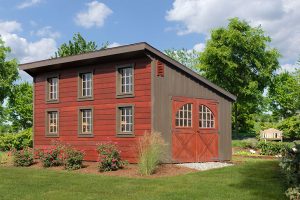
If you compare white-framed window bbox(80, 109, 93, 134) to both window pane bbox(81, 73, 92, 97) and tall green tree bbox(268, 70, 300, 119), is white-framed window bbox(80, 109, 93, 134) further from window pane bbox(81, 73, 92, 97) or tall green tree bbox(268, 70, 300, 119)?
tall green tree bbox(268, 70, 300, 119)

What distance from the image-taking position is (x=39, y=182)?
13703mm

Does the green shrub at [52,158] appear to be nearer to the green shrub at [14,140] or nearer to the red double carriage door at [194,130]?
the red double carriage door at [194,130]

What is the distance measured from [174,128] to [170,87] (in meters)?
1.70

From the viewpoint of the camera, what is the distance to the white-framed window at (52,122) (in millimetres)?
21266

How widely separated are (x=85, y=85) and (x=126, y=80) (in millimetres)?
2733

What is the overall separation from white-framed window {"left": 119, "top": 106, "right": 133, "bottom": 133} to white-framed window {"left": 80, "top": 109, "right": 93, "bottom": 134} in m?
1.92

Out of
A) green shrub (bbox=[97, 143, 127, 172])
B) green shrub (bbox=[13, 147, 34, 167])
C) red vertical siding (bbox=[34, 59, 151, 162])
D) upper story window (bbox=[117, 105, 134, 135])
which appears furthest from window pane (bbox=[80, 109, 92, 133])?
green shrub (bbox=[97, 143, 127, 172])

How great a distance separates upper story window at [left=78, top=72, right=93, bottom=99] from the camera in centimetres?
1956

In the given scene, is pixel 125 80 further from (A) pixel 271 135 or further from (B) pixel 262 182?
(A) pixel 271 135

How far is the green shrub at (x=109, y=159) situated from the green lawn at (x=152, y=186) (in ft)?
3.56

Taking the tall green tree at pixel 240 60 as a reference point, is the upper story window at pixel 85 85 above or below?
below

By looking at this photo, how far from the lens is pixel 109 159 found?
1600 cm

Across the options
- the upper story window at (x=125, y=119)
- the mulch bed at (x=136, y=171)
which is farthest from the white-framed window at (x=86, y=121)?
the mulch bed at (x=136, y=171)

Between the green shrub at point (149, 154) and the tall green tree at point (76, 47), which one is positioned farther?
the tall green tree at point (76, 47)
